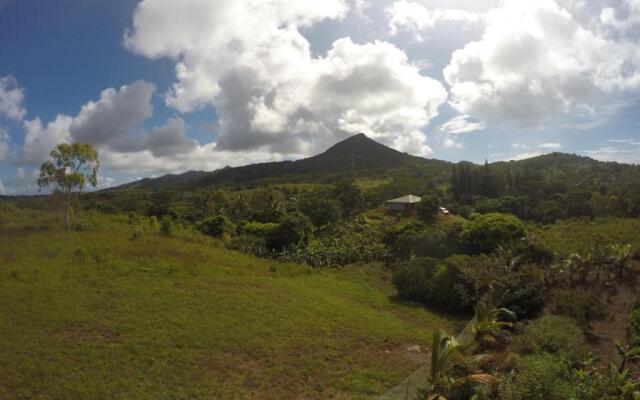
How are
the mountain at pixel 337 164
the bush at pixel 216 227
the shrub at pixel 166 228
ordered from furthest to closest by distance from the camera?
the mountain at pixel 337 164
the bush at pixel 216 227
the shrub at pixel 166 228

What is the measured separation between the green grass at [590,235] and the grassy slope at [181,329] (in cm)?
1167

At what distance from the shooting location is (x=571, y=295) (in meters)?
13.0

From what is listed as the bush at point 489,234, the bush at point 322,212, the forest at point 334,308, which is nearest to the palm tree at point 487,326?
the forest at point 334,308

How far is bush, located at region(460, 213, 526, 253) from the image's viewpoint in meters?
24.8

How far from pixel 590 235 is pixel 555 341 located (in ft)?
59.9

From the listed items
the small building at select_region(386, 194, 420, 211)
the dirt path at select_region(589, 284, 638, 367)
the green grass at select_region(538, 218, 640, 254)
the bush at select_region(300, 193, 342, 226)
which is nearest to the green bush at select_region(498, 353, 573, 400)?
the dirt path at select_region(589, 284, 638, 367)

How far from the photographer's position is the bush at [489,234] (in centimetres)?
2475

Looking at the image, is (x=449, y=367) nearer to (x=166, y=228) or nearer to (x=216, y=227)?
(x=166, y=228)

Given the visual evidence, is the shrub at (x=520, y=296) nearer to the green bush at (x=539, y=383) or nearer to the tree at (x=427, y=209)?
the green bush at (x=539, y=383)

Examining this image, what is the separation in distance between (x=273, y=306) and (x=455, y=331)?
6653 mm

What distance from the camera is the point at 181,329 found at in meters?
11.3

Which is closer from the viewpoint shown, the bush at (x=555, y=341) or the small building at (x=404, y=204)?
the bush at (x=555, y=341)

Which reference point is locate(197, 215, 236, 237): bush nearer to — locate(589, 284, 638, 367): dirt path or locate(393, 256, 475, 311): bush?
locate(393, 256, 475, 311): bush

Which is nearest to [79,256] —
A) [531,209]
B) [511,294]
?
[511,294]
